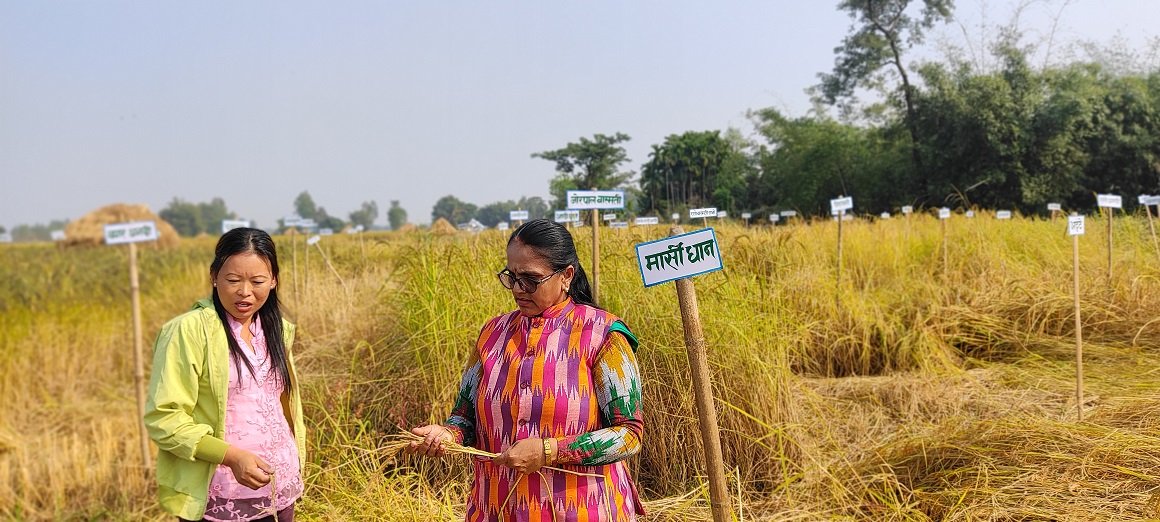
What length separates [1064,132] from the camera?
45.8 feet

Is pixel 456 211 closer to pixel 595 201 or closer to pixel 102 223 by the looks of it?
pixel 595 201

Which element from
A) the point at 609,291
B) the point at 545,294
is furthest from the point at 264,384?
the point at 609,291

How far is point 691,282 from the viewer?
1.64 meters

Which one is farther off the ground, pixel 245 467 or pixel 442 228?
pixel 442 228

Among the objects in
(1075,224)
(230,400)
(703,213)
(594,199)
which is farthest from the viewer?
(1075,224)

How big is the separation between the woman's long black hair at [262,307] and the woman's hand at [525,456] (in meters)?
0.85

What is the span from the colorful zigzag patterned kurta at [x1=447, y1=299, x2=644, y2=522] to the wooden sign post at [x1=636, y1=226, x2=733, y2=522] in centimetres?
27

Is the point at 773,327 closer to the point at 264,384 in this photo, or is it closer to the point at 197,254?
the point at 264,384

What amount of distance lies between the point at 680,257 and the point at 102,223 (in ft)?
56.9

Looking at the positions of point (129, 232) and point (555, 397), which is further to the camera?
point (129, 232)

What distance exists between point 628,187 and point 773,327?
131 centimetres

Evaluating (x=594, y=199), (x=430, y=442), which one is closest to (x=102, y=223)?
(x=594, y=199)

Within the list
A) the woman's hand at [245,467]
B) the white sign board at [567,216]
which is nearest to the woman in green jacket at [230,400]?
the woman's hand at [245,467]

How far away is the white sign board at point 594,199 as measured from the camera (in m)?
3.17
